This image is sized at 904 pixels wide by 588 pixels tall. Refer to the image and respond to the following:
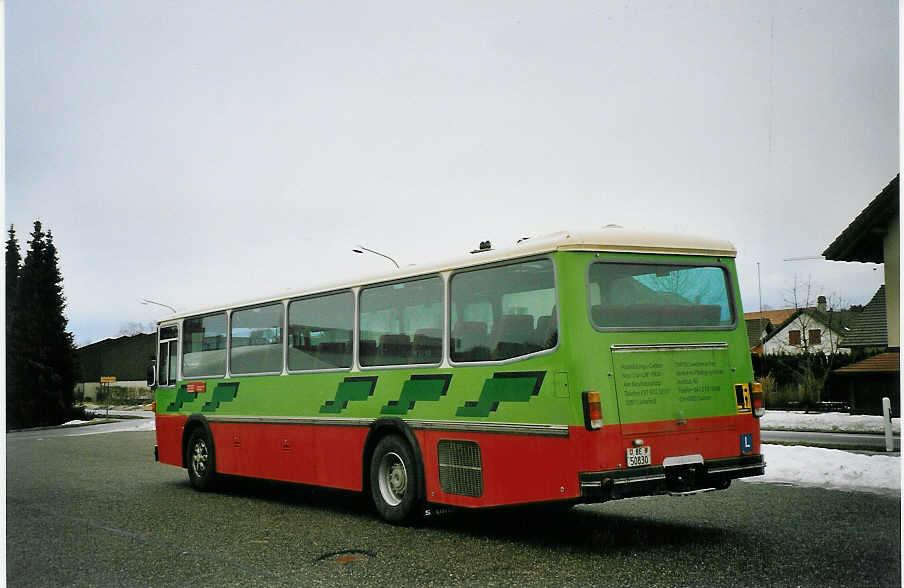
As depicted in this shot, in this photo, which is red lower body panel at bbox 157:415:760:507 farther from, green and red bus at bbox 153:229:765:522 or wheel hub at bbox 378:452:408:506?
wheel hub at bbox 378:452:408:506

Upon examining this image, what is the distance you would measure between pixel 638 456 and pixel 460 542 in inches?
75.5

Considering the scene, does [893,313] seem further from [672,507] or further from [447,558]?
[447,558]

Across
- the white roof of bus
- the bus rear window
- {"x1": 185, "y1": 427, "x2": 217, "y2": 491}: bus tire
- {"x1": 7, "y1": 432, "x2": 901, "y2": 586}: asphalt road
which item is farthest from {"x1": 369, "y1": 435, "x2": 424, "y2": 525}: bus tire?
{"x1": 185, "y1": 427, "x2": 217, "y2": 491}: bus tire

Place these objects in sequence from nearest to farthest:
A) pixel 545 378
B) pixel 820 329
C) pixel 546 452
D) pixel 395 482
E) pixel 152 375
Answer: pixel 546 452 < pixel 545 378 < pixel 395 482 < pixel 152 375 < pixel 820 329

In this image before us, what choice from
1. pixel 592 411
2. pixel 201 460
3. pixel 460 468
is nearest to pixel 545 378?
pixel 592 411

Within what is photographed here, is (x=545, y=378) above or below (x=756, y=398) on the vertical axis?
above

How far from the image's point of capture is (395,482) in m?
10.2

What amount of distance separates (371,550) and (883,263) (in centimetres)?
1648

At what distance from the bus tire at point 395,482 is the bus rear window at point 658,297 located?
2706mm

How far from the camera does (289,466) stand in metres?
12.1

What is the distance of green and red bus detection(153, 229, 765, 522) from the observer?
8016mm

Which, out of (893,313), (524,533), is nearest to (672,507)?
(524,533)

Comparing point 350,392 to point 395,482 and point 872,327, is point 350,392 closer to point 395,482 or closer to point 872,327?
point 395,482

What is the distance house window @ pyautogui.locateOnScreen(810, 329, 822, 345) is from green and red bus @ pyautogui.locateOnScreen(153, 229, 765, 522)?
4422cm
